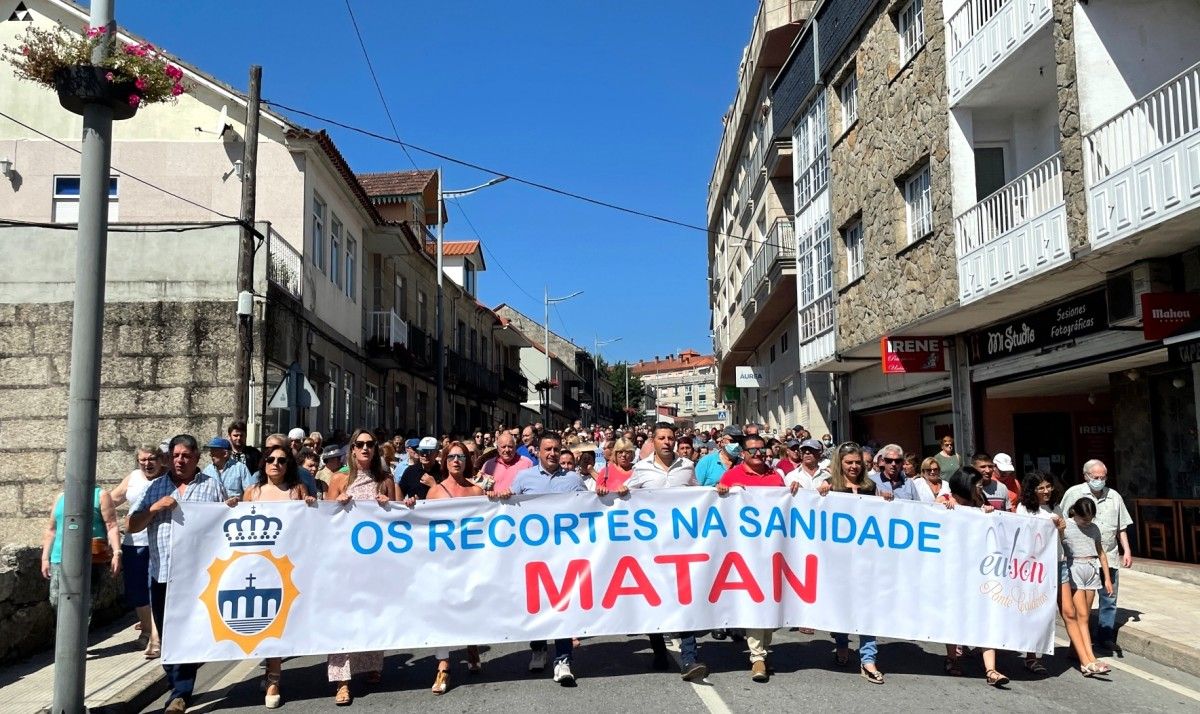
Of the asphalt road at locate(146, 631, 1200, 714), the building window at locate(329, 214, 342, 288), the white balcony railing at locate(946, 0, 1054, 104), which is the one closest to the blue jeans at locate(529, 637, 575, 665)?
the asphalt road at locate(146, 631, 1200, 714)

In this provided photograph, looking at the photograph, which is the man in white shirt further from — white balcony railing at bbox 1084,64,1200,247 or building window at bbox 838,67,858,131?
building window at bbox 838,67,858,131

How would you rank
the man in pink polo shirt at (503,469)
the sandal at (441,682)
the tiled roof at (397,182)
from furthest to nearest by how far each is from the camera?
the tiled roof at (397,182), the man in pink polo shirt at (503,469), the sandal at (441,682)

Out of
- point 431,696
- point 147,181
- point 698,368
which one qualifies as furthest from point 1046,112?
point 698,368

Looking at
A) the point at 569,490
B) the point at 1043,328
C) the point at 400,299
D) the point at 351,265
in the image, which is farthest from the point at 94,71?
the point at 400,299

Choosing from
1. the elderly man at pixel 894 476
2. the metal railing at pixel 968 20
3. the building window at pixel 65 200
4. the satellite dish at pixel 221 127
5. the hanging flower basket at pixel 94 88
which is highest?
the satellite dish at pixel 221 127

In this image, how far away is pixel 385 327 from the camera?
2766 cm

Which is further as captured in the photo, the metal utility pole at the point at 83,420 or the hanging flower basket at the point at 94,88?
the hanging flower basket at the point at 94,88

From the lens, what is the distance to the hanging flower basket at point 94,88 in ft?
21.3

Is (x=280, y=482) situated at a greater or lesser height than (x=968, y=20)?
lesser

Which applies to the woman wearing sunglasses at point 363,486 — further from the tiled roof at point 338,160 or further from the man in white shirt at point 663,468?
the tiled roof at point 338,160

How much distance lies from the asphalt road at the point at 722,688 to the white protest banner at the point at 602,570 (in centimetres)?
34

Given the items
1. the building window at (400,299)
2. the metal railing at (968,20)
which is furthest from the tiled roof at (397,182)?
the metal railing at (968,20)

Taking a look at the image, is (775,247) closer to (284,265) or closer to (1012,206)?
(1012,206)

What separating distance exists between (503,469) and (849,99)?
14.4 metres
